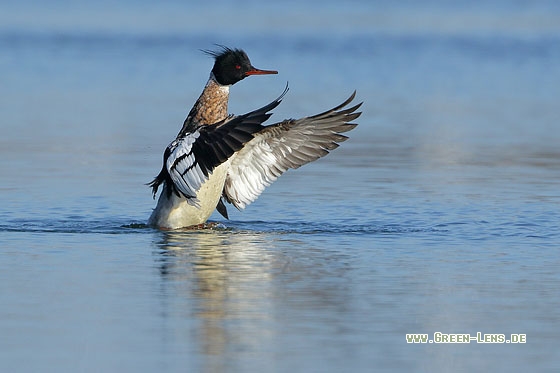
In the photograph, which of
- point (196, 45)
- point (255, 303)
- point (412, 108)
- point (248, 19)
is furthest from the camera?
point (248, 19)

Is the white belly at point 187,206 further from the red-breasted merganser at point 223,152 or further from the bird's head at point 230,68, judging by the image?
the bird's head at point 230,68

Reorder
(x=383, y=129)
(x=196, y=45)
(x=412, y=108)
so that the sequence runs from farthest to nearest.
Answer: (x=196, y=45)
(x=412, y=108)
(x=383, y=129)

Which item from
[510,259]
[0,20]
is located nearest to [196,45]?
[0,20]

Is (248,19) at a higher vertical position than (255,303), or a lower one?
A: higher

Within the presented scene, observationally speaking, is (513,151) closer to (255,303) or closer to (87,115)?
(87,115)

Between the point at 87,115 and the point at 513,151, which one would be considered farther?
the point at 87,115

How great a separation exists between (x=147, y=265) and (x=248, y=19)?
34.6 m

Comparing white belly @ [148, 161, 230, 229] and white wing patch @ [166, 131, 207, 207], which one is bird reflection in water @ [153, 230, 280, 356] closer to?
white belly @ [148, 161, 230, 229]

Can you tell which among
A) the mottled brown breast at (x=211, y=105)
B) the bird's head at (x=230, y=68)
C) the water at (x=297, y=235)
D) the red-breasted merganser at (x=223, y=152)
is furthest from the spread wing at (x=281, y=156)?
the bird's head at (x=230, y=68)

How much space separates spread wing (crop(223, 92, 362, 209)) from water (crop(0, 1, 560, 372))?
290 mm

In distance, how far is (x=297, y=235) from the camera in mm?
9695

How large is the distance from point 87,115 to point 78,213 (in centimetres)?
694

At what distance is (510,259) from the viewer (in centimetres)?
851

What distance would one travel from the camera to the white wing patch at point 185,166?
9.56 meters
